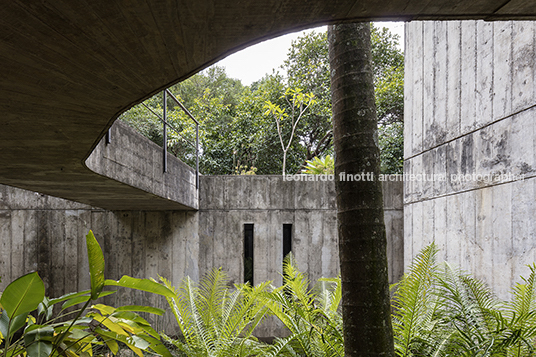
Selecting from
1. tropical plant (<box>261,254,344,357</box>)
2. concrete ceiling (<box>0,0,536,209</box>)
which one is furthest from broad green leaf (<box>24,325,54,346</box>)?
tropical plant (<box>261,254,344,357</box>)

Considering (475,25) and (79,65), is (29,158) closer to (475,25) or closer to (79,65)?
(79,65)

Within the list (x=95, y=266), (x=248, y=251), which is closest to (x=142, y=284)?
(x=95, y=266)

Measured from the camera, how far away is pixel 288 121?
31.4ft

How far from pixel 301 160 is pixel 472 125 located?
646 centimetres

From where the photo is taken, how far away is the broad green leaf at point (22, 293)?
1.58 metres

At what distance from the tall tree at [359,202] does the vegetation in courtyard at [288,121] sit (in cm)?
749

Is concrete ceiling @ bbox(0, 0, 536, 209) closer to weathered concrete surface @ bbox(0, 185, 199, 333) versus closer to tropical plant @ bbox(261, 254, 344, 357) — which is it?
tropical plant @ bbox(261, 254, 344, 357)

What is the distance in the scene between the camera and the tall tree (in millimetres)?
1567

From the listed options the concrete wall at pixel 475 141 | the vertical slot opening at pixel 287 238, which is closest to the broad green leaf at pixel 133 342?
the concrete wall at pixel 475 141

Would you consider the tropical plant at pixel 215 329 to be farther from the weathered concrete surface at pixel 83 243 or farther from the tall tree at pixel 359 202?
the weathered concrete surface at pixel 83 243

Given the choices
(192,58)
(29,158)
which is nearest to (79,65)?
(192,58)

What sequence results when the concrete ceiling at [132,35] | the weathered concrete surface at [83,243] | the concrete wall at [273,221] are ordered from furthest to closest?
the concrete wall at [273,221], the weathered concrete surface at [83,243], the concrete ceiling at [132,35]

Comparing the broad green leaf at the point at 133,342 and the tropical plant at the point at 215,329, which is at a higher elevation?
the broad green leaf at the point at 133,342

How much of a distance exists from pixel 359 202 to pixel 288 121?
26.8 ft
